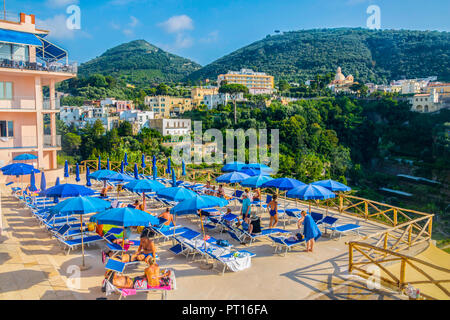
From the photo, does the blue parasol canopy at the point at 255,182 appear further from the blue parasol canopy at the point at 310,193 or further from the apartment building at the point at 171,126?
the apartment building at the point at 171,126

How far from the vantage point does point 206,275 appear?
6984 millimetres

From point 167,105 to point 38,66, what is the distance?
7586cm

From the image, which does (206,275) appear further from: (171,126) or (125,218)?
(171,126)

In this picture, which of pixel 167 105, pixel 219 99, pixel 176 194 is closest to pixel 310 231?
pixel 176 194

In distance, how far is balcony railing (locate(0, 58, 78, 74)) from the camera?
18281mm

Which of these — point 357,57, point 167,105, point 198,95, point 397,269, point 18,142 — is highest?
point 357,57

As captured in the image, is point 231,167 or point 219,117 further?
point 219,117

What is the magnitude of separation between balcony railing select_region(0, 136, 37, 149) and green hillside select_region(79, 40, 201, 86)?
12391 cm

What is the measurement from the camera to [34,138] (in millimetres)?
20109

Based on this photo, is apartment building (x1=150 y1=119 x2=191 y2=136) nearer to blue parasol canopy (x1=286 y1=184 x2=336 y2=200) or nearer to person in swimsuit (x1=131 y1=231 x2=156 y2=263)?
blue parasol canopy (x1=286 y1=184 x2=336 y2=200)

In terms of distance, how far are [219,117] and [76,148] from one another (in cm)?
3050

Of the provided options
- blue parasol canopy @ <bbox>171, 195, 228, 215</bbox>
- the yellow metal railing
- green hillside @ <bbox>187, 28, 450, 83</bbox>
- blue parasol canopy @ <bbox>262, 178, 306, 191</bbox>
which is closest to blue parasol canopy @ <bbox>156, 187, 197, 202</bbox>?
blue parasol canopy @ <bbox>171, 195, 228, 215</bbox>
